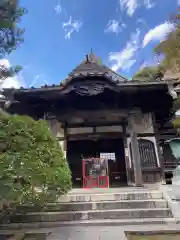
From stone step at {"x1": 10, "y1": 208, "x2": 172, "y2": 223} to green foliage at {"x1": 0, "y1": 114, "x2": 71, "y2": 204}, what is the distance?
103 cm

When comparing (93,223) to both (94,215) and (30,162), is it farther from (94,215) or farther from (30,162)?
(30,162)

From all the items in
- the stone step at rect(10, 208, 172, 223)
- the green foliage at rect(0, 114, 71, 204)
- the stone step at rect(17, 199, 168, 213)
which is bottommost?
the stone step at rect(10, 208, 172, 223)

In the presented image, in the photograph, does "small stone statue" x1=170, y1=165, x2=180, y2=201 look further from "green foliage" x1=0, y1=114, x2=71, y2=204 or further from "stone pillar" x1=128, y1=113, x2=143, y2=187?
"green foliage" x1=0, y1=114, x2=71, y2=204

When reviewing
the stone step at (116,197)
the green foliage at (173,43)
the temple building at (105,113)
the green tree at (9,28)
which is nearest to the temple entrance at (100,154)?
the temple building at (105,113)

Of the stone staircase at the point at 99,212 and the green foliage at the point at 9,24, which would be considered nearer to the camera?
the green foliage at the point at 9,24

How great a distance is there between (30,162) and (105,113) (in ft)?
20.3

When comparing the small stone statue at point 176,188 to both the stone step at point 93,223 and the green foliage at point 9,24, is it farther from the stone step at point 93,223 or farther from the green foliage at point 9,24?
the green foliage at point 9,24

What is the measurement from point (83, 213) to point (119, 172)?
514cm

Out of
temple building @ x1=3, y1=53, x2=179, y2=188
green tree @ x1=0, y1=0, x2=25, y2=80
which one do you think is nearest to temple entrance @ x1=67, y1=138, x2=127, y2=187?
temple building @ x1=3, y1=53, x2=179, y2=188

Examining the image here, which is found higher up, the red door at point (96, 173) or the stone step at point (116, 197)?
the red door at point (96, 173)

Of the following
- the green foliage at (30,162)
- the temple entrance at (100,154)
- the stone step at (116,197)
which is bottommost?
the stone step at (116,197)

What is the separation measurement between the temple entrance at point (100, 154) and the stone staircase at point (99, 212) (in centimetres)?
426

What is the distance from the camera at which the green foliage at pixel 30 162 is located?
9.23 ft

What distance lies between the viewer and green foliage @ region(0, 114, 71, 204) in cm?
281
